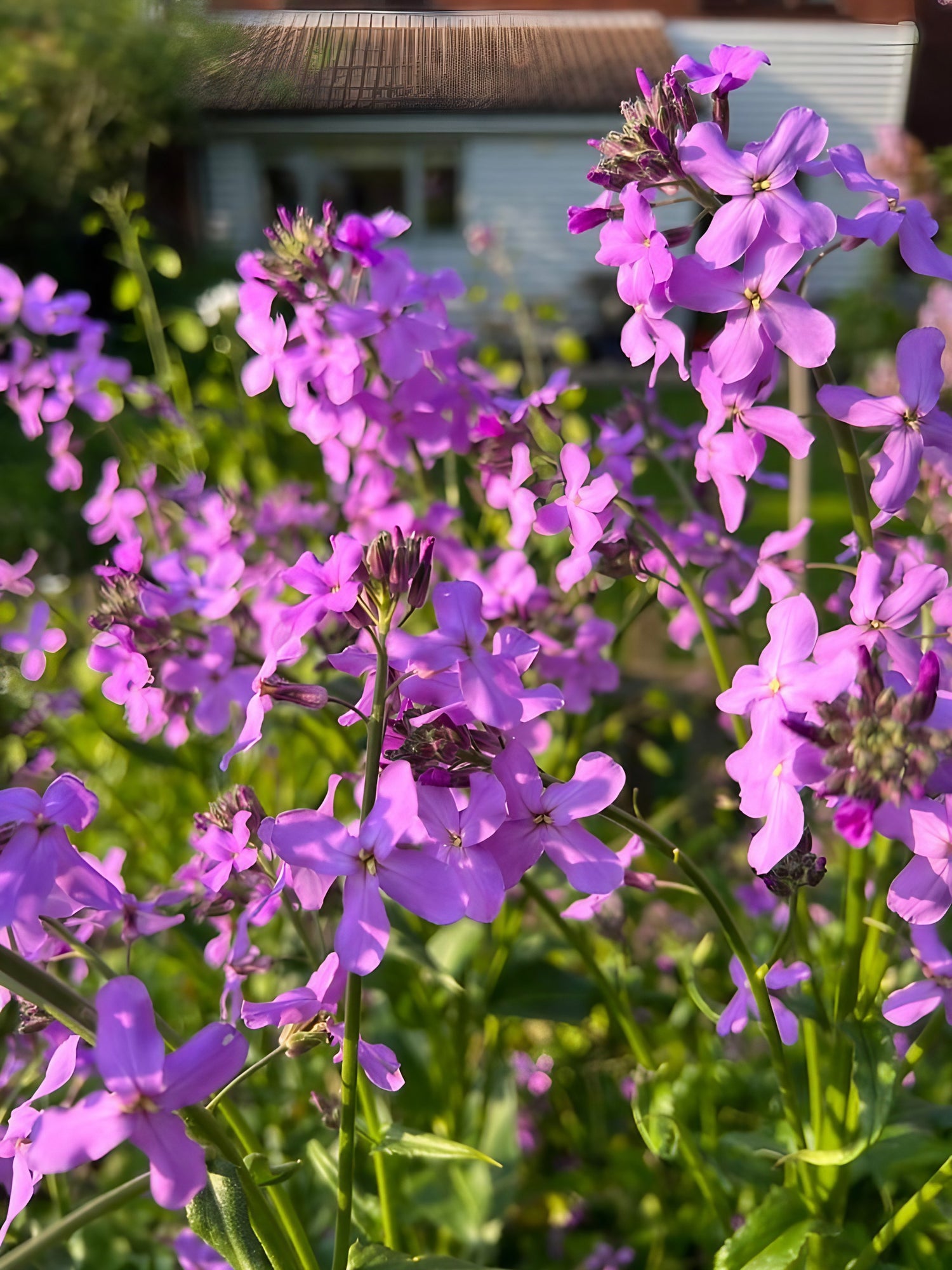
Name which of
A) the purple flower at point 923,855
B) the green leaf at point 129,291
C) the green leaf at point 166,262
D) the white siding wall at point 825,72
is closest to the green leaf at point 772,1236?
the purple flower at point 923,855

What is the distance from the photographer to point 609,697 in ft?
5.45

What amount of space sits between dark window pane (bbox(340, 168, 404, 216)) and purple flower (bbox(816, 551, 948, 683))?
10.5 ft

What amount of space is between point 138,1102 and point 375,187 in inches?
149

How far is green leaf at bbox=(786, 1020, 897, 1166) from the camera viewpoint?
0.68 m

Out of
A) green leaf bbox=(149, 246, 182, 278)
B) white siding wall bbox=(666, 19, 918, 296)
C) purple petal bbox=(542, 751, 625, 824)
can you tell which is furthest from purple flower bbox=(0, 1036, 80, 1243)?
green leaf bbox=(149, 246, 182, 278)

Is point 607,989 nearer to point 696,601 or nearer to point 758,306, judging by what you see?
point 696,601

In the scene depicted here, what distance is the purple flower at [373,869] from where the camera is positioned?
504 millimetres

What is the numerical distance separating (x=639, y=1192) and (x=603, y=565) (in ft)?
2.82

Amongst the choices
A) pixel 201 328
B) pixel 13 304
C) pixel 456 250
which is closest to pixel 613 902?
pixel 13 304

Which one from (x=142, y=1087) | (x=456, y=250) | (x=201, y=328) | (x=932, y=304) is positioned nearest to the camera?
(x=142, y=1087)

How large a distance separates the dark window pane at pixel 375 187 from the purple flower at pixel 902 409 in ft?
10.2

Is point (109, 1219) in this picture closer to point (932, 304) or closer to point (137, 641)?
point (137, 641)

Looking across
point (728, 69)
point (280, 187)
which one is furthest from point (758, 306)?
point (280, 187)

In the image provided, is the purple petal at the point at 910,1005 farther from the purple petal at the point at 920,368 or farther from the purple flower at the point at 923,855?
the purple petal at the point at 920,368
